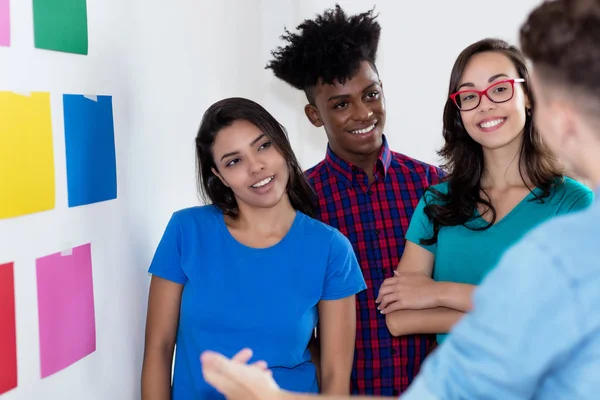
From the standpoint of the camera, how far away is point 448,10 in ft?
9.29

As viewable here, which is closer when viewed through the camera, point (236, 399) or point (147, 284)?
point (236, 399)

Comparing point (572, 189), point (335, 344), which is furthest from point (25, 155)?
point (572, 189)

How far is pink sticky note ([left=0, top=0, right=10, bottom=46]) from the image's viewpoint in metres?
1.19

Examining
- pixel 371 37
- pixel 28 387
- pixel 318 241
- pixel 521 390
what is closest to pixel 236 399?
pixel 521 390

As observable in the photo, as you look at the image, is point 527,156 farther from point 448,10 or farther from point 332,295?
point 448,10

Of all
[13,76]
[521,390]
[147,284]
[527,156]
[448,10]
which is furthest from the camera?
[448,10]

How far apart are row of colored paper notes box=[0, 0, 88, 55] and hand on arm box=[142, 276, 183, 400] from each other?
0.59m

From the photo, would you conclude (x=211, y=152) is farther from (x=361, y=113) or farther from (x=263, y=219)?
(x=361, y=113)

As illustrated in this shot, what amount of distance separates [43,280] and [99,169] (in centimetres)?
32

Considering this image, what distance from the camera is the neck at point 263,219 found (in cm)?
178

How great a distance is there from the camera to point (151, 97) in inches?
73.5

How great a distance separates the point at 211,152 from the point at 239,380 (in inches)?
37.3

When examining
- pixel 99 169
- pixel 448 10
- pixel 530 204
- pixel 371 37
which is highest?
pixel 448 10

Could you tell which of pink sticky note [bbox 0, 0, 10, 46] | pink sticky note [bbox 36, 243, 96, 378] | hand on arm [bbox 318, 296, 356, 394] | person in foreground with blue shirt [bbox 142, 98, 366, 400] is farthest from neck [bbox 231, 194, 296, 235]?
pink sticky note [bbox 0, 0, 10, 46]
